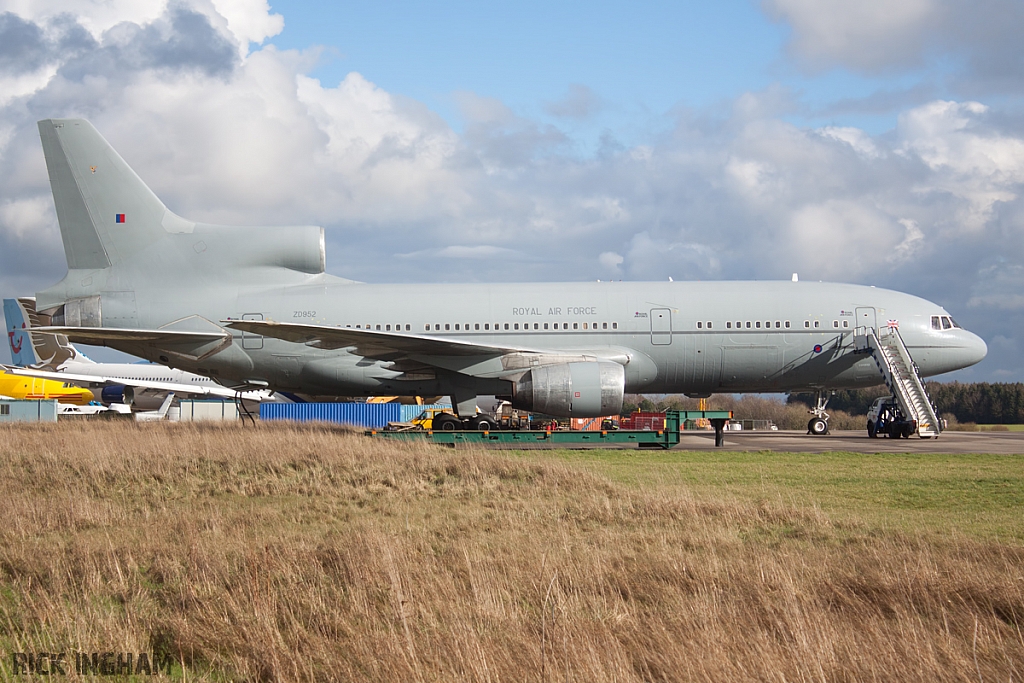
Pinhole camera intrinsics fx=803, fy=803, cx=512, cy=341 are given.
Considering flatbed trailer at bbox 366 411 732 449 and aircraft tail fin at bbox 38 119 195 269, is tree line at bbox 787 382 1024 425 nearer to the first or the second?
flatbed trailer at bbox 366 411 732 449

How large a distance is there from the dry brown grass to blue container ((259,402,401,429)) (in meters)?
30.4

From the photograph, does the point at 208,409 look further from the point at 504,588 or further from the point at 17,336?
the point at 504,588

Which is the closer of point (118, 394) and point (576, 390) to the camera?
point (576, 390)

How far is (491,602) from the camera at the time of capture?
5035 mm

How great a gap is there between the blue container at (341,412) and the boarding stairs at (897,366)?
2535 centimetres

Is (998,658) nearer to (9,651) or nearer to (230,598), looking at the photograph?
(230,598)

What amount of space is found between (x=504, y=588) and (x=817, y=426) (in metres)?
20.8

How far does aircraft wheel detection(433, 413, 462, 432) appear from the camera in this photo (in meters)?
18.4

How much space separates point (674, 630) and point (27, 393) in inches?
2051

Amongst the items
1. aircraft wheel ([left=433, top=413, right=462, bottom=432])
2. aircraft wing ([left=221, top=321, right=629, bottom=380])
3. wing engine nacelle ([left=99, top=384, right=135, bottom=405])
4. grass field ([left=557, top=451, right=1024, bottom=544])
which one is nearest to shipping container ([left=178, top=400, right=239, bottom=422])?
wing engine nacelle ([left=99, top=384, right=135, bottom=405])

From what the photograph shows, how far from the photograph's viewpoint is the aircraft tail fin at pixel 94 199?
726 inches

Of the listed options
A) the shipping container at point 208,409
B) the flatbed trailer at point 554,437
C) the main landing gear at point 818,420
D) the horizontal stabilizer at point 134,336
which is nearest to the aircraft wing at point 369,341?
the horizontal stabilizer at point 134,336

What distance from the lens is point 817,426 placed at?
2408 cm

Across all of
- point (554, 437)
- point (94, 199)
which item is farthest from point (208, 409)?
point (554, 437)
